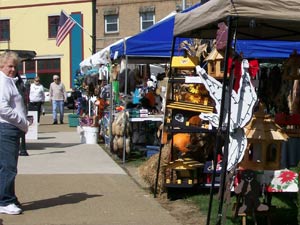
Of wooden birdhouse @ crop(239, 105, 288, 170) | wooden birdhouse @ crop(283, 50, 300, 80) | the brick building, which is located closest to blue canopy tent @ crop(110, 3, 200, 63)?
wooden birdhouse @ crop(283, 50, 300, 80)

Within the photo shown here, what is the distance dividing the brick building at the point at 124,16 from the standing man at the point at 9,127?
103 ft

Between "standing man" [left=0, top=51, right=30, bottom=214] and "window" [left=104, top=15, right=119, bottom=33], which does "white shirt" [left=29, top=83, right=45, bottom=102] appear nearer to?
"standing man" [left=0, top=51, right=30, bottom=214]

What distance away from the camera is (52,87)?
21.2 meters

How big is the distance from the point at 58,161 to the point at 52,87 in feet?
33.5

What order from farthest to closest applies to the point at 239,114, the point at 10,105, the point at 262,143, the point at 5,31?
the point at 5,31 < the point at 10,105 < the point at 262,143 < the point at 239,114

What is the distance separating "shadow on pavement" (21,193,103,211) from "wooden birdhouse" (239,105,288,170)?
2606 millimetres

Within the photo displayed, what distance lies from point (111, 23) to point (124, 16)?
1063 millimetres

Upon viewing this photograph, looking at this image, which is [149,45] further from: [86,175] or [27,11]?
[27,11]

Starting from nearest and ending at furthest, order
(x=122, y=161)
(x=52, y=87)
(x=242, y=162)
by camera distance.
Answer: (x=242, y=162) < (x=122, y=161) < (x=52, y=87)

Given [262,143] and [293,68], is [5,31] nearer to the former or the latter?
Answer: [293,68]

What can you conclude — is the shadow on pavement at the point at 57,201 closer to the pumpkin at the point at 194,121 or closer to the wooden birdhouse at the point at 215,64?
the pumpkin at the point at 194,121

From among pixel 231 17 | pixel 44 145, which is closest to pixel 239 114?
pixel 231 17

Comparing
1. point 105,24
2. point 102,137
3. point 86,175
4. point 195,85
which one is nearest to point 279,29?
point 195,85

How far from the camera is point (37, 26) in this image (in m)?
41.7
